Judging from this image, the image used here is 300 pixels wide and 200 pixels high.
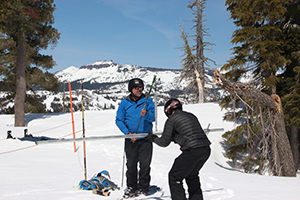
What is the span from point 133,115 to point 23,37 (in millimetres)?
15328

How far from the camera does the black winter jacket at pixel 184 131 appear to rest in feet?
11.4

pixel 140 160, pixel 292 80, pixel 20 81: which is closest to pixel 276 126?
pixel 292 80

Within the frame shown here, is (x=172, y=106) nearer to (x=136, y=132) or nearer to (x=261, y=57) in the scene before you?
(x=136, y=132)

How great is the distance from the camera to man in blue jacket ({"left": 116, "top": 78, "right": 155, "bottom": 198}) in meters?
4.64

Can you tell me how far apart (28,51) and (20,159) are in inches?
548

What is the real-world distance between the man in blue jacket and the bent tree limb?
4.57 meters

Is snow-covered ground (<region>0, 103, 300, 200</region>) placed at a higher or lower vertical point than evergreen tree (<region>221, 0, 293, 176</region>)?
lower

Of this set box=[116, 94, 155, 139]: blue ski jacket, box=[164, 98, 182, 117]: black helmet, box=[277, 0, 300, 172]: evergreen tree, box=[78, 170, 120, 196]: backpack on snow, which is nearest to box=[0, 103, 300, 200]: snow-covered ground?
box=[78, 170, 120, 196]: backpack on snow

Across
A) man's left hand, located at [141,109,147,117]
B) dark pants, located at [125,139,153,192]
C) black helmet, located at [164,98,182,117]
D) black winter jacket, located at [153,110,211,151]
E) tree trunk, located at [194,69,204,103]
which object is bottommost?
dark pants, located at [125,139,153,192]

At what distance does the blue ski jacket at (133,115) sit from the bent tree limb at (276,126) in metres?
4.54

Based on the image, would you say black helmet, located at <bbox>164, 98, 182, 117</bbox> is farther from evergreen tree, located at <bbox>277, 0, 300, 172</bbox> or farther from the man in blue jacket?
evergreen tree, located at <bbox>277, 0, 300, 172</bbox>

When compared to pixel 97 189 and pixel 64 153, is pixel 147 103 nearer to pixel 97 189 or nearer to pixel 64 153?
pixel 97 189

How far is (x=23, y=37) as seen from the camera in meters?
16.4

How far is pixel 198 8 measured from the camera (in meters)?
25.3
